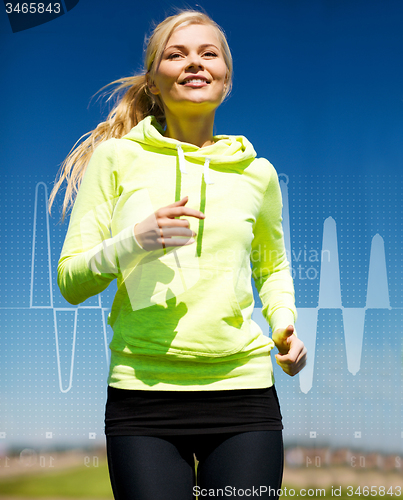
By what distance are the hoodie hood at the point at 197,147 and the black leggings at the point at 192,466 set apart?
1.55 feet

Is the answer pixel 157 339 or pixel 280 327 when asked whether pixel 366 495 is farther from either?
pixel 157 339

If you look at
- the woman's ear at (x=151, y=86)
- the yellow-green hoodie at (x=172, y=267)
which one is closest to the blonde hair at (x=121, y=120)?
the woman's ear at (x=151, y=86)

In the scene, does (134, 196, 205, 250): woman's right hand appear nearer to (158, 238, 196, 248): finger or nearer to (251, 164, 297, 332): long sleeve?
(158, 238, 196, 248): finger

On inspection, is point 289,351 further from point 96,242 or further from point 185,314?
point 96,242

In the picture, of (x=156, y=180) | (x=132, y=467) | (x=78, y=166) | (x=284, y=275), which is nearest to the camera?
(x=132, y=467)

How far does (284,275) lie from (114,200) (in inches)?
14.8

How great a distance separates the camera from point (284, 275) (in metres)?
0.96

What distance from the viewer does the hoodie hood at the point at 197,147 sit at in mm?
849

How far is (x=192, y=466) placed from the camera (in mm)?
769

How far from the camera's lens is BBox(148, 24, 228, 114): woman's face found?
862 mm

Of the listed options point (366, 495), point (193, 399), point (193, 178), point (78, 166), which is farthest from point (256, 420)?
point (366, 495)

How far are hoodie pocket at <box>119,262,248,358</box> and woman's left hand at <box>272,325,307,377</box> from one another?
0.06 m

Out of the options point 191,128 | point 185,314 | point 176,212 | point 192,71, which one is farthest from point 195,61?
point 185,314

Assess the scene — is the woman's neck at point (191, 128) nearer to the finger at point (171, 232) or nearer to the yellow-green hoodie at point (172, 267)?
the yellow-green hoodie at point (172, 267)
